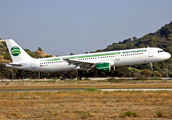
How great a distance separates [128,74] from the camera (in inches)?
2872

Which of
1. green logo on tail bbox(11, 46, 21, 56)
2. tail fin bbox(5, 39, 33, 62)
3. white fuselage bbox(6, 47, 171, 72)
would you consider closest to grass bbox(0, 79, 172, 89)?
white fuselage bbox(6, 47, 171, 72)

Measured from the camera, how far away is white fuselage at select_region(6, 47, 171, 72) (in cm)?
4325

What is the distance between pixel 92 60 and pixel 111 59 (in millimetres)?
3653

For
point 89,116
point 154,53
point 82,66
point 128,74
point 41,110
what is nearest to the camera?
point 89,116

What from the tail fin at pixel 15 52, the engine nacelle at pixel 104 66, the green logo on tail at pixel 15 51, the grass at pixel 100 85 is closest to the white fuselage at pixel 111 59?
the engine nacelle at pixel 104 66

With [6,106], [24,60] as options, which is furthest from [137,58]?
[6,106]

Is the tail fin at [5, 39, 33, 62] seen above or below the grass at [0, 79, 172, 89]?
above

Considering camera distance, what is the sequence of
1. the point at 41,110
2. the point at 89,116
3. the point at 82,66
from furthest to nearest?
the point at 82,66
the point at 41,110
the point at 89,116

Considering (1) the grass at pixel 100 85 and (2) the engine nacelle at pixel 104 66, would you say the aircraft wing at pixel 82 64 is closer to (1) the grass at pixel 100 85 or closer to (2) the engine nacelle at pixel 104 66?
(2) the engine nacelle at pixel 104 66

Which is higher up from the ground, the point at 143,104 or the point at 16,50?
the point at 16,50

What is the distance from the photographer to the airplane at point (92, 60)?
43.3m

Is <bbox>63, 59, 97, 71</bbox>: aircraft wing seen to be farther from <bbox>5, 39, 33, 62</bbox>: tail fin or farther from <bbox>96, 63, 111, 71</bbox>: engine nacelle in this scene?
<bbox>5, 39, 33, 62</bbox>: tail fin

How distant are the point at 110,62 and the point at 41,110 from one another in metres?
28.0

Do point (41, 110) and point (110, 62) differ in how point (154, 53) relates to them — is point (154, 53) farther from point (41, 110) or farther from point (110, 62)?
point (41, 110)
